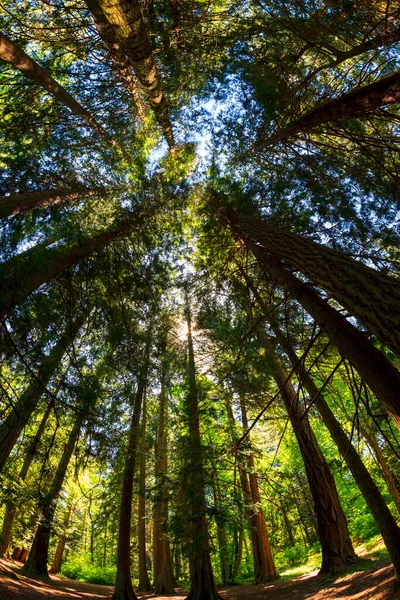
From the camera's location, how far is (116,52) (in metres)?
5.80

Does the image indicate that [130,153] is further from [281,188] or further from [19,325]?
[19,325]

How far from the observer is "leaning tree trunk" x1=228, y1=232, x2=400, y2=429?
2.40 m

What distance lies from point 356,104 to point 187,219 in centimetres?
400

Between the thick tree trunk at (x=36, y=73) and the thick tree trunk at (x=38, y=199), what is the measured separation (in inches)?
61.8

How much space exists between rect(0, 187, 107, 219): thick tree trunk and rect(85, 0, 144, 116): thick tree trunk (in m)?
Answer: 2.42

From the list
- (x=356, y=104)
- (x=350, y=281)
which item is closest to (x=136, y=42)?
(x=356, y=104)

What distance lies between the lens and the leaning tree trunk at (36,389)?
3.85 metres

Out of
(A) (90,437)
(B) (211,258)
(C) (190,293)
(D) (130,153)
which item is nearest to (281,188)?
(B) (211,258)

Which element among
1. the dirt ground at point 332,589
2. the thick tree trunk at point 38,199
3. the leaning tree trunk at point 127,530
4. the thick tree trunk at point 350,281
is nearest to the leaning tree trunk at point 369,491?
the dirt ground at point 332,589

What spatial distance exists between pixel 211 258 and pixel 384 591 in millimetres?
5813

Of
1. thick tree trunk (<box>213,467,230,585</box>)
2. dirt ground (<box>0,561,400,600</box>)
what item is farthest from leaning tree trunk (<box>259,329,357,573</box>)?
thick tree trunk (<box>213,467,230,585</box>)

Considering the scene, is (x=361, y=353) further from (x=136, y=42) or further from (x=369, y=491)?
→ (x=136, y=42)

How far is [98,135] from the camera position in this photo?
677cm

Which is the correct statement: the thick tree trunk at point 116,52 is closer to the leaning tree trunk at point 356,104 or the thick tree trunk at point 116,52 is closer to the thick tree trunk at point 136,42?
the thick tree trunk at point 136,42
